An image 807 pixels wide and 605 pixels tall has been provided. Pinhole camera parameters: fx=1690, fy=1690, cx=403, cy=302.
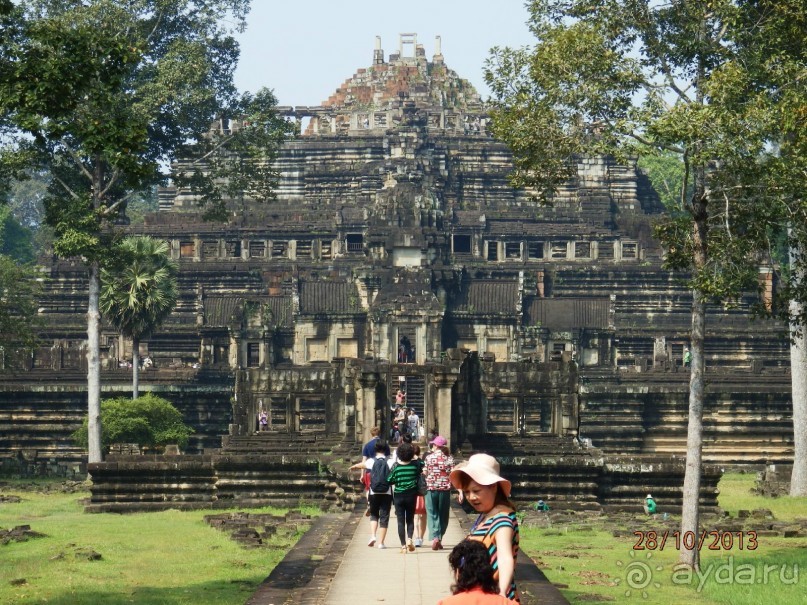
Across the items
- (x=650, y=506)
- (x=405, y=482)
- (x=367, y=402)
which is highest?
(x=367, y=402)

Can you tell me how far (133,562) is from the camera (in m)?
25.8

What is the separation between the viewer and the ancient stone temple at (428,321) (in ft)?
126

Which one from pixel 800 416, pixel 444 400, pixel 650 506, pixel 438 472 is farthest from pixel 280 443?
pixel 438 472

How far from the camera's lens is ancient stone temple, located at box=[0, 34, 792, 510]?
1511 inches

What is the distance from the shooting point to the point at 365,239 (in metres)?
62.1

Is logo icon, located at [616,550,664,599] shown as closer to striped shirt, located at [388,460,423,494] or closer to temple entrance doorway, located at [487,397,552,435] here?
striped shirt, located at [388,460,423,494]

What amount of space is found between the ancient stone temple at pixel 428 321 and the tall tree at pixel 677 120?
870 centimetres

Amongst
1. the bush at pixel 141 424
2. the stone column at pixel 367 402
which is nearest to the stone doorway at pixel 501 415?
the bush at pixel 141 424

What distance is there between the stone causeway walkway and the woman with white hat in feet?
16.1

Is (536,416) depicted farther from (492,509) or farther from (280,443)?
(492,509)

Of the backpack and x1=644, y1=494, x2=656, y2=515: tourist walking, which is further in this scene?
x1=644, y1=494, x2=656, y2=515: tourist walking
